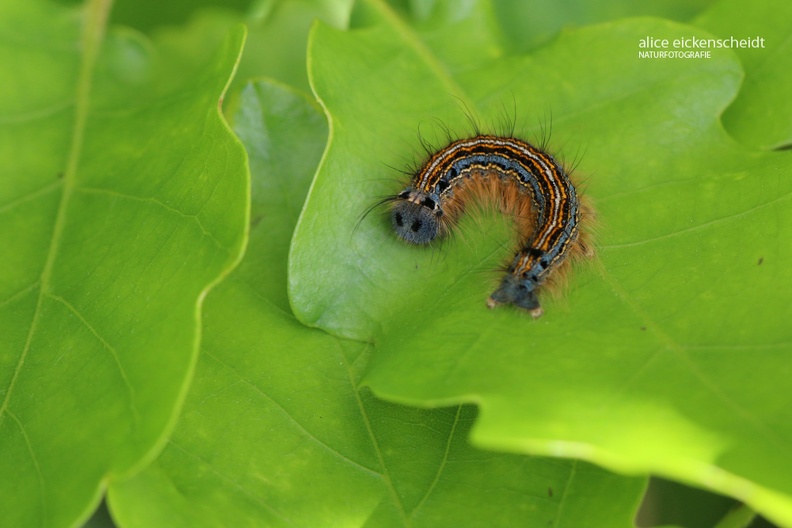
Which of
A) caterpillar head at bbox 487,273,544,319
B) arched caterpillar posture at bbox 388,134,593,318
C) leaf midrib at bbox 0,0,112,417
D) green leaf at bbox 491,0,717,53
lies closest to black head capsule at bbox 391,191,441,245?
arched caterpillar posture at bbox 388,134,593,318

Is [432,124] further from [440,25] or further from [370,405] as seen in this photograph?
[370,405]

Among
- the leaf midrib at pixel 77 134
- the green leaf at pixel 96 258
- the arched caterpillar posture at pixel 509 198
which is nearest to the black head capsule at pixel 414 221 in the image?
the arched caterpillar posture at pixel 509 198

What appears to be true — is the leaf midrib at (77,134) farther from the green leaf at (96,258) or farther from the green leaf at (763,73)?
the green leaf at (763,73)

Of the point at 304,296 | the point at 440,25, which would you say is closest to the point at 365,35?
the point at 440,25

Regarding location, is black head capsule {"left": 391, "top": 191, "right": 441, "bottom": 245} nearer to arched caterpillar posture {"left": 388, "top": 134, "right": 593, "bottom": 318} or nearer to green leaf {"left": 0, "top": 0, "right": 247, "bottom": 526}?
arched caterpillar posture {"left": 388, "top": 134, "right": 593, "bottom": 318}

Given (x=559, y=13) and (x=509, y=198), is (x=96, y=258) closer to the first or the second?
(x=509, y=198)

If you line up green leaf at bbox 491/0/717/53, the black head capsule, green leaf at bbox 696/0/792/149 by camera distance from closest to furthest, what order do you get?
the black head capsule
green leaf at bbox 696/0/792/149
green leaf at bbox 491/0/717/53
